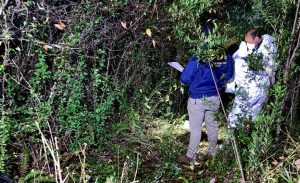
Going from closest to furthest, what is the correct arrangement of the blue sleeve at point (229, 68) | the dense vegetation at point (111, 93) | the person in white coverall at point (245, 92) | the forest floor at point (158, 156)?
the dense vegetation at point (111, 93) < the person in white coverall at point (245, 92) < the forest floor at point (158, 156) < the blue sleeve at point (229, 68)

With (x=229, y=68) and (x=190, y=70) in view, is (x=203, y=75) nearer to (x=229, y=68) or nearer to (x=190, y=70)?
(x=190, y=70)

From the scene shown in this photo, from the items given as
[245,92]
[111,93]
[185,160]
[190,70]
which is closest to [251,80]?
[245,92]

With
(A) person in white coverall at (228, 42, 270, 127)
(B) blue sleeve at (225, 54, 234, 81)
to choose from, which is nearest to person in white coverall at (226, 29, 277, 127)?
(A) person in white coverall at (228, 42, 270, 127)

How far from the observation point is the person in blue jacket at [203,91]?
214 inches

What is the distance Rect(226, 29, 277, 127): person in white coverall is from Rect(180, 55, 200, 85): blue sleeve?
1.96ft

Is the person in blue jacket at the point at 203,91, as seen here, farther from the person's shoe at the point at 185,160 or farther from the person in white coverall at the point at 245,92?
the person in white coverall at the point at 245,92

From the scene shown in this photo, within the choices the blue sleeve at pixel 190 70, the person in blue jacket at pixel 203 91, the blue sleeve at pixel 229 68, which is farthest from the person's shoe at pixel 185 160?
the blue sleeve at pixel 229 68

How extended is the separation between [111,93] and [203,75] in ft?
4.98

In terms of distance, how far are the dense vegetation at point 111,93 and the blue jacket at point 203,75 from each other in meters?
0.41

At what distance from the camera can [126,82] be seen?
6652 millimetres

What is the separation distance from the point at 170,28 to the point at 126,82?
1.14 m

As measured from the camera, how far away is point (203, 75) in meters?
5.46

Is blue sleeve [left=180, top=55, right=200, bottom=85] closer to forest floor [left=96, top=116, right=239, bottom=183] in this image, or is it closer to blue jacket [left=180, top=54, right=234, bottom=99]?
blue jacket [left=180, top=54, right=234, bottom=99]

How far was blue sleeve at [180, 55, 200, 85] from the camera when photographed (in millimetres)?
5355
